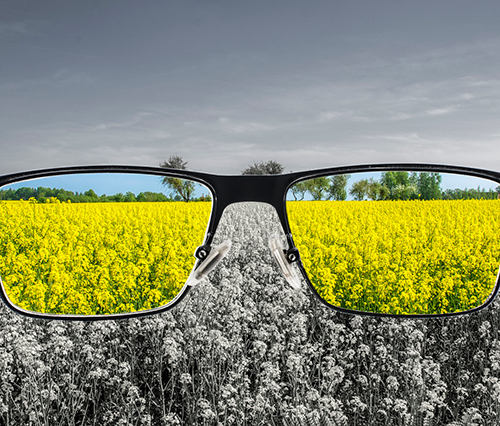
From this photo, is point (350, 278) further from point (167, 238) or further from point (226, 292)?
point (167, 238)

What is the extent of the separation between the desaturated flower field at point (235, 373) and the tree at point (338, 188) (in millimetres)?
280

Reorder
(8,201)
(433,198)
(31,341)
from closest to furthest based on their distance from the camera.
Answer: (8,201), (433,198), (31,341)

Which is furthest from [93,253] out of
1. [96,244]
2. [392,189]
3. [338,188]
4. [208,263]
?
[392,189]

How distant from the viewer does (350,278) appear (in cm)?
234

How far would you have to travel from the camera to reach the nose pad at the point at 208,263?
1206 mm

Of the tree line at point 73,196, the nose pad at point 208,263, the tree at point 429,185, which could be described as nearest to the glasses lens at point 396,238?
the tree at point 429,185

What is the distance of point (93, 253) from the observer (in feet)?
6.21

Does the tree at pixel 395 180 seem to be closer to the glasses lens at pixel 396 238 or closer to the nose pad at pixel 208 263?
the glasses lens at pixel 396 238

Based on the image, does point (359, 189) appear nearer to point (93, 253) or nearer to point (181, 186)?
point (181, 186)

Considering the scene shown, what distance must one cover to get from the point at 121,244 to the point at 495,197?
1.92 m

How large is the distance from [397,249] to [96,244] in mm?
1639

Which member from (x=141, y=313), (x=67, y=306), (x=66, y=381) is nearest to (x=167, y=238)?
(x=141, y=313)

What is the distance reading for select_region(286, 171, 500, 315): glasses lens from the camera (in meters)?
1.45

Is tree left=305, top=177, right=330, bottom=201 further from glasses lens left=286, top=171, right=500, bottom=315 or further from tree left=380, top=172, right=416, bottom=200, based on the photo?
tree left=380, top=172, right=416, bottom=200
